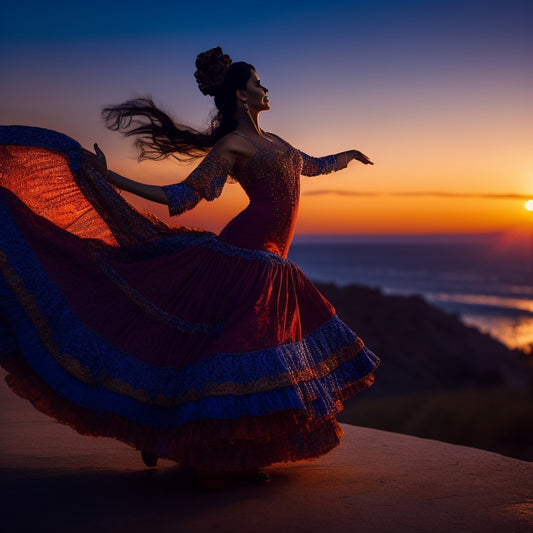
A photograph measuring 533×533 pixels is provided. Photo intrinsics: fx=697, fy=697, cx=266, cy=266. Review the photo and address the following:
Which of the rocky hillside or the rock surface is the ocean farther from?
the rock surface

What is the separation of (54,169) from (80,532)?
216 centimetres

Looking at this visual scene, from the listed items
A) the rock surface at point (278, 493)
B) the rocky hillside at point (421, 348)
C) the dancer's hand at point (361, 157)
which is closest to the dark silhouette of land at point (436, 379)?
the rocky hillside at point (421, 348)

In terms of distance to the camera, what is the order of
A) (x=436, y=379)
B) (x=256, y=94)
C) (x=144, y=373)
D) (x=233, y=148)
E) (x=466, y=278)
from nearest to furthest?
1. (x=144, y=373)
2. (x=233, y=148)
3. (x=256, y=94)
4. (x=436, y=379)
5. (x=466, y=278)

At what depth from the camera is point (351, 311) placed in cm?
2603

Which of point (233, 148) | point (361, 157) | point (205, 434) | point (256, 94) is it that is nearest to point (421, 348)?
point (361, 157)

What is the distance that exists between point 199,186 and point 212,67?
92 centimetres

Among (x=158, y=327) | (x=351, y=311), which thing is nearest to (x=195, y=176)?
(x=158, y=327)

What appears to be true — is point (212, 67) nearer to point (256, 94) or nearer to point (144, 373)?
point (256, 94)

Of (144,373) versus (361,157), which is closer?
(144,373)

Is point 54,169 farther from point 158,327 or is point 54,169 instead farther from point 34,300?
point 158,327

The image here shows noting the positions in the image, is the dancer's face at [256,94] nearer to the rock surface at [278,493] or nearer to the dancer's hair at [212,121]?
the dancer's hair at [212,121]

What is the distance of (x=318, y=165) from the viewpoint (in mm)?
4832

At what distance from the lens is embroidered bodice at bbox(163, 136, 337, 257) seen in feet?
13.1

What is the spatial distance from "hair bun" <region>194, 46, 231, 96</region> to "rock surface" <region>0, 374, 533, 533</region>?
2.42 metres
